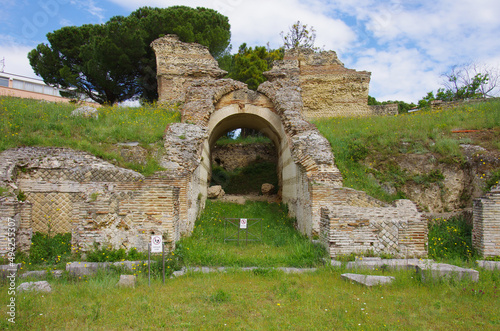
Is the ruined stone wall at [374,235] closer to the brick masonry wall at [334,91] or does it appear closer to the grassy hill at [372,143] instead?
the grassy hill at [372,143]

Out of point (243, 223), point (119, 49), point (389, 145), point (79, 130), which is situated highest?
point (119, 49)

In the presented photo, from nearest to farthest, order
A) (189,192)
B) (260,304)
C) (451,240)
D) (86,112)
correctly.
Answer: (260,304), (451,240), (189,192), (86,112)

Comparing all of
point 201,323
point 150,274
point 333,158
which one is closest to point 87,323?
point 201,323

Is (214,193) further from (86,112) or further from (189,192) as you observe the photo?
(86,112)

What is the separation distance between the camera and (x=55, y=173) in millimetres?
7672

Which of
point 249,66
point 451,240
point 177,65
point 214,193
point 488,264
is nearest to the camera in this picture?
point 488,264

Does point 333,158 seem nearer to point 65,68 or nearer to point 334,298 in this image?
point 334,298

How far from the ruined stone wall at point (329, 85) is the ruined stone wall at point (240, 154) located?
3079mm

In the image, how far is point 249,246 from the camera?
744 cm

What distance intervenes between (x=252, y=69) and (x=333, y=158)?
13.9 m

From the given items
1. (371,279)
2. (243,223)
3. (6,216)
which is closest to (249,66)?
(243,223)

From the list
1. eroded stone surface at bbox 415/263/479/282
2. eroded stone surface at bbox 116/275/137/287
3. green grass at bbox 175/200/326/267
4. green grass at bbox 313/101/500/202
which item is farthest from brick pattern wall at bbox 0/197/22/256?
green grass at bbox 313/101/500/202

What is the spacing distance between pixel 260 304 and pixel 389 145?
23.2 feet

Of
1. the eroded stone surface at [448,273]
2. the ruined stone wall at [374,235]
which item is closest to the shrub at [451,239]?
the ruined stone wall at [374,235]
